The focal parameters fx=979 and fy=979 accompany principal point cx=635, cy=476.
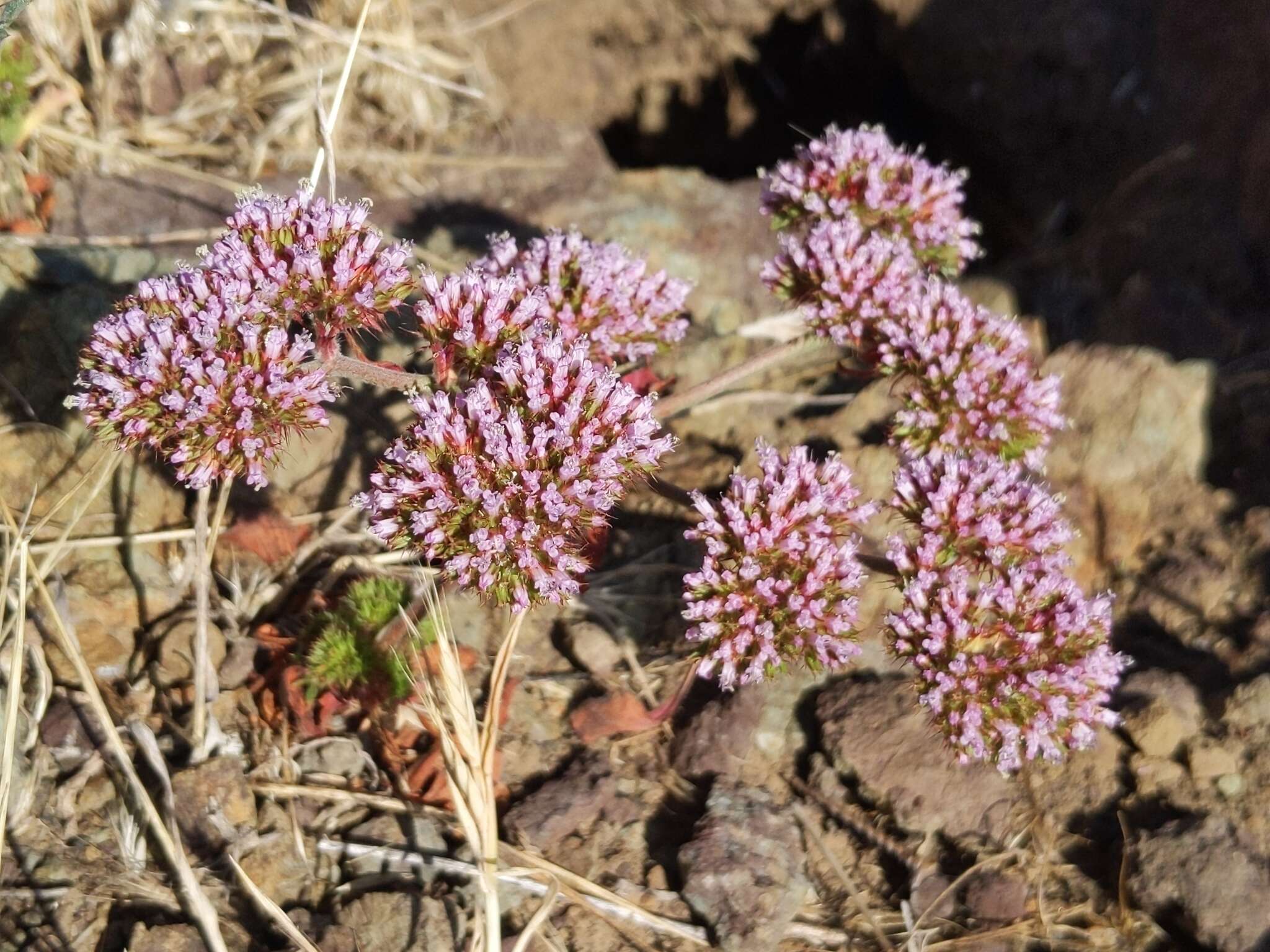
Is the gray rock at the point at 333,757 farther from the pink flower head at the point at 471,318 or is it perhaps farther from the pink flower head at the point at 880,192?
the pink flower head at the point at 880,192

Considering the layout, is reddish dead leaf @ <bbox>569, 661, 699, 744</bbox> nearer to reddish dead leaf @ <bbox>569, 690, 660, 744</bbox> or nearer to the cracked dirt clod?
reddish dead leaf @ <bbox>569, 690, 660, 744</bbox>

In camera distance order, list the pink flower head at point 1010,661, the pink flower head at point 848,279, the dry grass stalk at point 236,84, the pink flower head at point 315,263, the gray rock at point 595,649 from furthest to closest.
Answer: the dry grass stalk at point 236,84 → the gray rock at point 595,649 → the pink flower head at point 848,279 → the pink flower head at point 1010,661 → the pink flower head at point 315,263

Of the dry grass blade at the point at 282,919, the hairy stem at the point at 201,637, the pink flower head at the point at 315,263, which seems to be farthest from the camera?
the hairy stem at the point at 201,637

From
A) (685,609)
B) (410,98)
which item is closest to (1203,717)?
(685,609)

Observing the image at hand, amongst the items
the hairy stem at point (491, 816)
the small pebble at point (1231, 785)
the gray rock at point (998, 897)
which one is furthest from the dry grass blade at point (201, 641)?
the small pebble at point (1231, 785)

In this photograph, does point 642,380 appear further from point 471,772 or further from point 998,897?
point 998,897

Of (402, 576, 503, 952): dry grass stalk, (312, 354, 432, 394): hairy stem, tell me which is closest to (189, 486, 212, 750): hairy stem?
(312, 354, 432, 394): hairy stem
